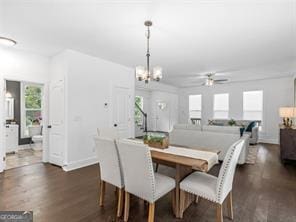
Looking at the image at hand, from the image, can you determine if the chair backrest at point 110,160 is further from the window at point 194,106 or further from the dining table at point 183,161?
the window at point 194,106

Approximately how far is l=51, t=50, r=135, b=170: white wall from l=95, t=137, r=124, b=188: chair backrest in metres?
1.92

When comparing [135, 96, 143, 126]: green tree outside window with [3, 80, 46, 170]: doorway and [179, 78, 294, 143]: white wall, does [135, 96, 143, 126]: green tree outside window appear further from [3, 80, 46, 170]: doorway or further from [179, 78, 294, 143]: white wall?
[3, 80, 46, 170]: doorway

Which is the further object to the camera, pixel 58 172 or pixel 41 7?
pixel 58 172

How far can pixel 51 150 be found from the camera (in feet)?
14.0

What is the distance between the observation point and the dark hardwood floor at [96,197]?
2.18 meters

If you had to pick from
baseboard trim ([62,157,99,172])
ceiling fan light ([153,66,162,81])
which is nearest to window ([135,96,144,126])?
baseboard trim ([62,157,99,172])

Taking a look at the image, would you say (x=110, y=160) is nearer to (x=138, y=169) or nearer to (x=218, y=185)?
(x=138, y=169)

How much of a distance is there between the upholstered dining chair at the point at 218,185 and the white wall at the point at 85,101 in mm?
2784

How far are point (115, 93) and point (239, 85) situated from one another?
592 centimetres

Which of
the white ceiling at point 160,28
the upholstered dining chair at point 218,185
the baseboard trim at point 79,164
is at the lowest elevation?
the baseboard trim at point 79,164

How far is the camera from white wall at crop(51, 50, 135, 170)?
3.85m

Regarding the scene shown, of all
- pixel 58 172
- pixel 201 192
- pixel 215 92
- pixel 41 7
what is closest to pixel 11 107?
pixel 58 172

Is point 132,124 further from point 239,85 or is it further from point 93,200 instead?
point 239,85

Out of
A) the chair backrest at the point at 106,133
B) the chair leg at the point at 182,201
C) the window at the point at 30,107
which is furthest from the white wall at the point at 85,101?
the window at the point at 30,107
